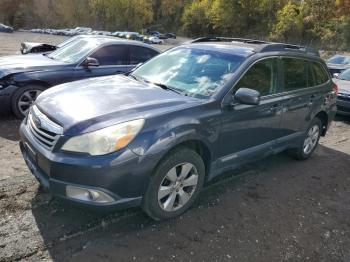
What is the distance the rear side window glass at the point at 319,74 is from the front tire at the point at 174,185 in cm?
285

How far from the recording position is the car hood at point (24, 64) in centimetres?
620

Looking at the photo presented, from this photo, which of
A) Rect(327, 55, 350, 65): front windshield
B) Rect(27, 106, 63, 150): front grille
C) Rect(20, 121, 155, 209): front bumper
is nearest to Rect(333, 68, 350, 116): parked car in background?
Rect(327, 55, 350, 65): front windshield

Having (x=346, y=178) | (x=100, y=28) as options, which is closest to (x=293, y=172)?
(x=346, y=178)

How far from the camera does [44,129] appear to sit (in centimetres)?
324

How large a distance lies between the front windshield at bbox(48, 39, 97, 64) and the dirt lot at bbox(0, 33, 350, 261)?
276 centimetres

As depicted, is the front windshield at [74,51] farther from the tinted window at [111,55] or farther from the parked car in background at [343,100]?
the parked car in background at [343,100]

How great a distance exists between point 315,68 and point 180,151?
124 inches

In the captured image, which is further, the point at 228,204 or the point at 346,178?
the point at 346,178

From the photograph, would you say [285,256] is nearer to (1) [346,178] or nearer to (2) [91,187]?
(2) [91,187]

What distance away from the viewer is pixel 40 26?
70875 millimetres

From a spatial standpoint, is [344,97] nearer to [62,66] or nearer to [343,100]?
[343,100]

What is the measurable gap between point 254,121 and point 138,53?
13.7ft

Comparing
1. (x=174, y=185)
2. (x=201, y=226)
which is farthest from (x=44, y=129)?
(x=201, y=226)

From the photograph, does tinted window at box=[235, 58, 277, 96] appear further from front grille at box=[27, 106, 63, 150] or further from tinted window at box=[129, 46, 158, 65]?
tinted window at box=[129, 46, 158, 65]
